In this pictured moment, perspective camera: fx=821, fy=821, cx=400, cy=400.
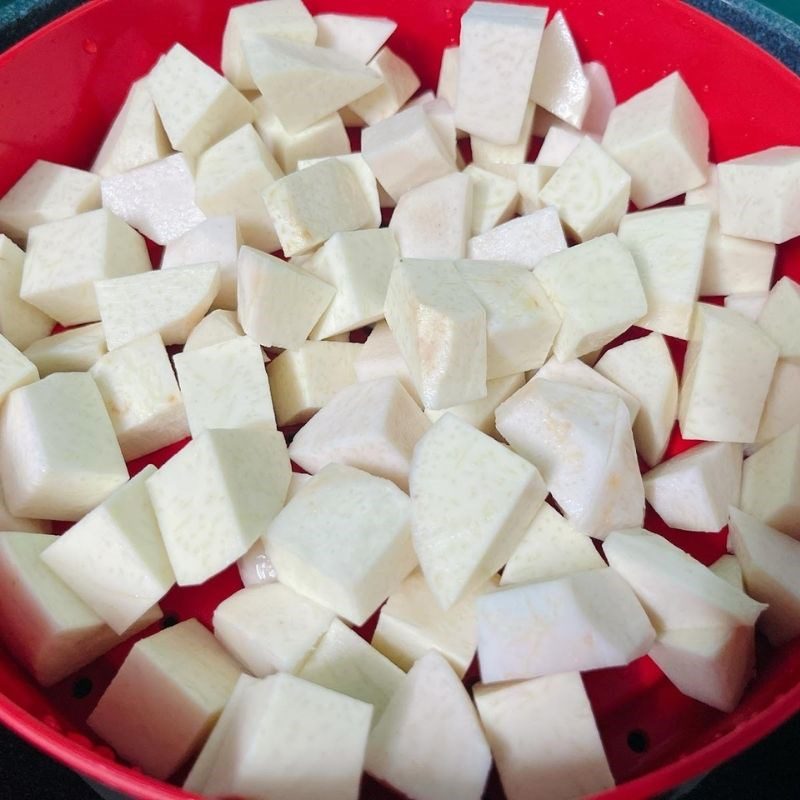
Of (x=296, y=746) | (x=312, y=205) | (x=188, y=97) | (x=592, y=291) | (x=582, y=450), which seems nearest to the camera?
(x=296, y=746)

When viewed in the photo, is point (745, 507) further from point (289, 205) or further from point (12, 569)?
point (12, 569)

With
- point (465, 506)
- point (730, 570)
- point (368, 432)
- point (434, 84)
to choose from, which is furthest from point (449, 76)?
point (730, 570)

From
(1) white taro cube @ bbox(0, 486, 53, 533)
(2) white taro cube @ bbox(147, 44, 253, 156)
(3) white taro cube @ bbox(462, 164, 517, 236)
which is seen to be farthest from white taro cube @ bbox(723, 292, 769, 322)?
(1) white taro cube @ bbox(0, 486, 53, 533)

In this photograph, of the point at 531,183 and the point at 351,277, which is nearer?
the point at 351,277

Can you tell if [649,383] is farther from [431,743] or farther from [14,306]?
[14,306]

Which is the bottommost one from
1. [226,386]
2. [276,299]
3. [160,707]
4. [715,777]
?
[715,777]
